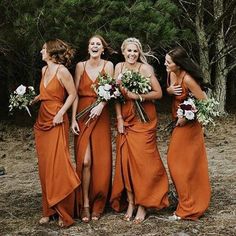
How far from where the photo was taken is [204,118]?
5473mm

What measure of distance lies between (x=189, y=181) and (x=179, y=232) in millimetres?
638

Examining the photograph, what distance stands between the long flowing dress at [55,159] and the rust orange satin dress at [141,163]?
1.89 feet

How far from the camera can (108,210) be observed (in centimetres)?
603

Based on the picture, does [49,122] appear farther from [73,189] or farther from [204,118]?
[204,118]

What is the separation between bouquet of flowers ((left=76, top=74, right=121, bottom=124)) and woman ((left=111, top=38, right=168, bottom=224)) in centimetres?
12

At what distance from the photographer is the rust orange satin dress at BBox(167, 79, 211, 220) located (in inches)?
222

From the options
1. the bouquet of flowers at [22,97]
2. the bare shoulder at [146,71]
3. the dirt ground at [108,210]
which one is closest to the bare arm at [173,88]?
the bare shoulder at [146,71]

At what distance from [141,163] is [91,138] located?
1.96 ft

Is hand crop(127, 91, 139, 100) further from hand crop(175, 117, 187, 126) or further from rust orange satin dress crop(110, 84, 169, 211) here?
hand crop(175, 117, 187, 126)

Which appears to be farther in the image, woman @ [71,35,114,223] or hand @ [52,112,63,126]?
woman @ [71,35,114,223]

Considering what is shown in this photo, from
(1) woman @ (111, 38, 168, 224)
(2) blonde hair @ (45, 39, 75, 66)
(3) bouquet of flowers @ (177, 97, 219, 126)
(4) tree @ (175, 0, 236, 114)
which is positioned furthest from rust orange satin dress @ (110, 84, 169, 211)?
(4) tree @ (175, 0, 236, 114)

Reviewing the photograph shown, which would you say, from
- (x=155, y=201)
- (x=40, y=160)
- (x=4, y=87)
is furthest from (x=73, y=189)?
(x=4, y=87)

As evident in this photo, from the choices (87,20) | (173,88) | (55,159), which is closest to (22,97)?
(55,159)

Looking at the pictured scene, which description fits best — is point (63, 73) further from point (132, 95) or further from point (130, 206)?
point (130, 206)
